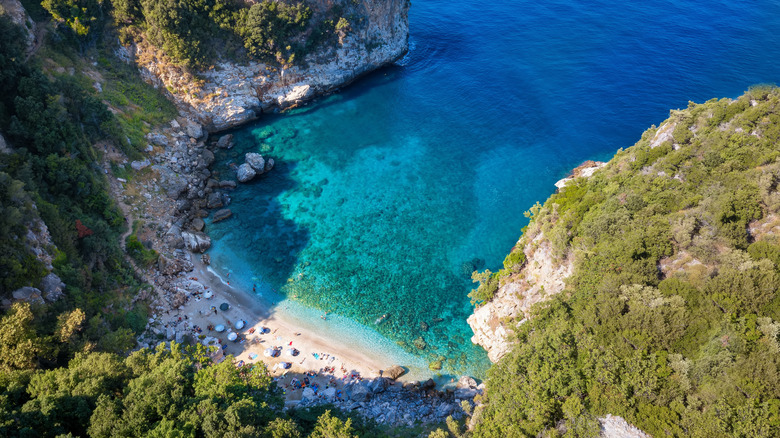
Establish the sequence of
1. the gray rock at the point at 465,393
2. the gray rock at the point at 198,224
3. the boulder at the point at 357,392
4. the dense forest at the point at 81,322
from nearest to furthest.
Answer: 1. the dense forest at the point at 81,322
2. the boulder at the point at 357,392
3. the gray rock at the point at 465,393
4. the gray rock at the point at 198,224

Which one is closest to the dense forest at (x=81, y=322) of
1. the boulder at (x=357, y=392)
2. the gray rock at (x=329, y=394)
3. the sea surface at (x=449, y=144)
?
the boulder at (x=357, y=392)

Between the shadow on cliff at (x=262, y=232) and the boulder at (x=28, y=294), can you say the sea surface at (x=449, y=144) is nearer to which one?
the shadow on cliff at (x=262, y=232)

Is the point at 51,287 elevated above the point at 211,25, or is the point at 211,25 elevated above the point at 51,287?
the point at 211,25

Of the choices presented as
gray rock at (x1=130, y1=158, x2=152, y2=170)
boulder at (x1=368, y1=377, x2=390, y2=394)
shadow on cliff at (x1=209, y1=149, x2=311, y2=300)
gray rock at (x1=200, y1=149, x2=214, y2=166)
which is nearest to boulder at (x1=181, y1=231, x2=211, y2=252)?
shadow on cliff at (x1=209, y1=149, x2=311, y2=300)

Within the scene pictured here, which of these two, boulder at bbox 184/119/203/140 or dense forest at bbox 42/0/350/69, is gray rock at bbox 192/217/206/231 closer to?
boulder at bbox 184/119/203/140

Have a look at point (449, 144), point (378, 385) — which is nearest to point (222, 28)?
point (449, 144)

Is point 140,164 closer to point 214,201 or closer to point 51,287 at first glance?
point 214,201

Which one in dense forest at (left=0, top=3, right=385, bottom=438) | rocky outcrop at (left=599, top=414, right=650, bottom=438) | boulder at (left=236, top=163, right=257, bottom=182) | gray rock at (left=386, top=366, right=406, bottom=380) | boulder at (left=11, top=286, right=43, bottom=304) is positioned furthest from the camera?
boulder at (left=236, top=163, right=257, bottom=182)
